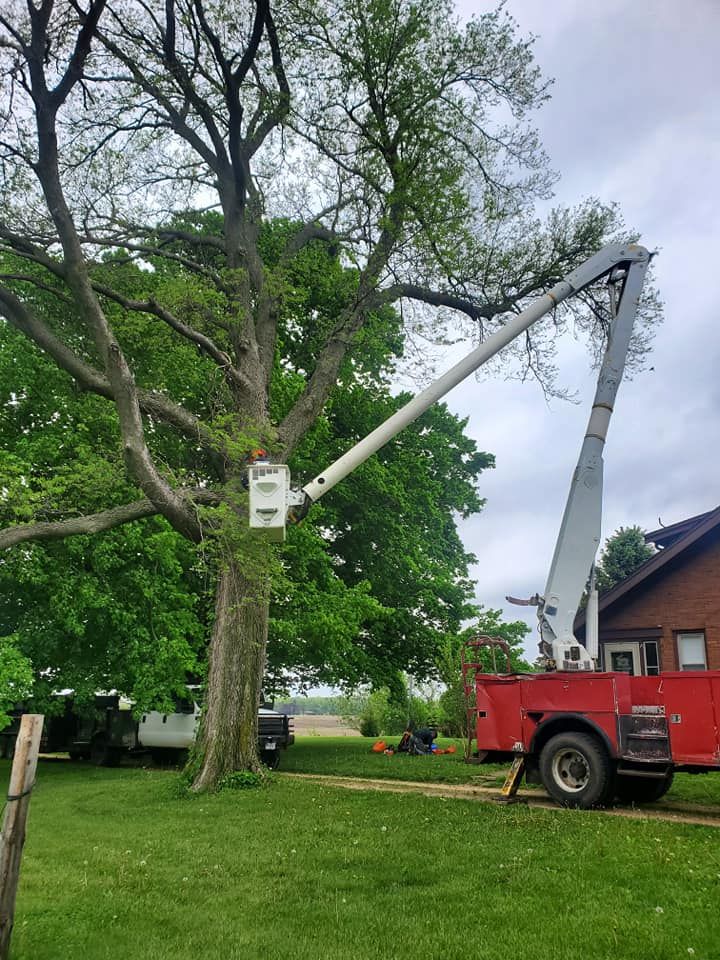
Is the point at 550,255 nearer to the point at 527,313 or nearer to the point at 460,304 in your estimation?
the point at 460,304

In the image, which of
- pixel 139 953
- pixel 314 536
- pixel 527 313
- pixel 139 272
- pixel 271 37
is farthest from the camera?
pixel 314 536

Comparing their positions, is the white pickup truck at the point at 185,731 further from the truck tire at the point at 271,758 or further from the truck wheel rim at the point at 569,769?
the truck wheel rim at the point at 569,769

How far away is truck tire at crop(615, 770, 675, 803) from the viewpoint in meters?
11.9

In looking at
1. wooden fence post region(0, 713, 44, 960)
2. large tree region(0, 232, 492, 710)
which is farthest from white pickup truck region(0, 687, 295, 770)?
wooden fence post region(0, 713, 44, 960)

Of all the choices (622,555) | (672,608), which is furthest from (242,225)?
(622,555)

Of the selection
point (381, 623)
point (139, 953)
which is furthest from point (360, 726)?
point (139, 953)

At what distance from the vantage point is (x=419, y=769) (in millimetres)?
16656

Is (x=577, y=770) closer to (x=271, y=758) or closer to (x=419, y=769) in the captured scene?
(x=419, y=769)

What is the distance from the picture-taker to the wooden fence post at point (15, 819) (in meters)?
4.85

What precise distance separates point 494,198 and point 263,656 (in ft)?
38.3

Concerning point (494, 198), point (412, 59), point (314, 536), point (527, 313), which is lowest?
point (314, 536)

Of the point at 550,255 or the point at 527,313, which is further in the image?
the point at 550,255

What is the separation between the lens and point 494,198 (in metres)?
18.5

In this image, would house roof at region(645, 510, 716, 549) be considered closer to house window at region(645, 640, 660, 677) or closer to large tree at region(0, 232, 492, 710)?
house window at region(645, 640, 660, 677)
